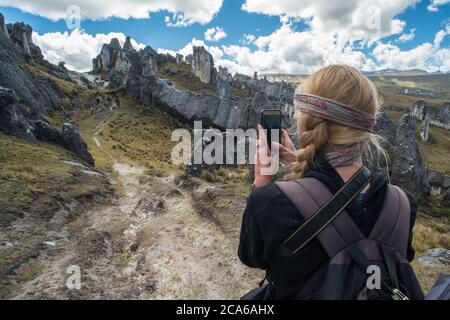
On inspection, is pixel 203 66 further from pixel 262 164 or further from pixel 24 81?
pixel 262 164

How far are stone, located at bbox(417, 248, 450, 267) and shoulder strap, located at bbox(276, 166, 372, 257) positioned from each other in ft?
36.0

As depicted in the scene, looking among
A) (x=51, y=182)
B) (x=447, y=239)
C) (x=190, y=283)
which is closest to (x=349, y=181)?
(x=190, y=283)

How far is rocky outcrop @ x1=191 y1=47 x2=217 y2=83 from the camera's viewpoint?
122188 mm

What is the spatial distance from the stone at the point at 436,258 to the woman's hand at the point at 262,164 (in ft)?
36.0

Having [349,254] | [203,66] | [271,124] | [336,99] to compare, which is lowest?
[349,254]

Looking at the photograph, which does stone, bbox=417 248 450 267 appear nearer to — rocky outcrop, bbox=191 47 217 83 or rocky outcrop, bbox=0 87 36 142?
rocky outcrop, bbox=0 87 36 142

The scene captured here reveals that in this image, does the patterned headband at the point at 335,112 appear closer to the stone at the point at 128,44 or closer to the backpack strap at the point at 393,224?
the backpack strap at the point at 393,224

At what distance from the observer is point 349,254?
8.58ft

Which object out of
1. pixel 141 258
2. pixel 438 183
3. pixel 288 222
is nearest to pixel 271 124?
pixel 288 222

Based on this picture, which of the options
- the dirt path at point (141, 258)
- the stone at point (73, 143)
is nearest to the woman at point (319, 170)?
the dirt path at point (141, 258)

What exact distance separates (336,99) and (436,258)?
11.9 metres

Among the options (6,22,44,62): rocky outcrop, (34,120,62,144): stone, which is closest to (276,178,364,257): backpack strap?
(34,120,62,144): stone
